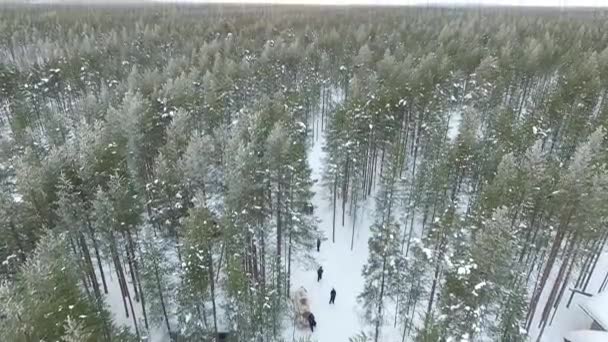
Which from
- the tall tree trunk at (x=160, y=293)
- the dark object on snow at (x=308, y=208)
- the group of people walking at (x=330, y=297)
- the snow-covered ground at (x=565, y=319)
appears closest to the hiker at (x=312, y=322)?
the group of people walking at (x=330, y=297)

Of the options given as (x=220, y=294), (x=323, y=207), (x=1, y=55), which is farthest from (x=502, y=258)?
(x=1, y=55)

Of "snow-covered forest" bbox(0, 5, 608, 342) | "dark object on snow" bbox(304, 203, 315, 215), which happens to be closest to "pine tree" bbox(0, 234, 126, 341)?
"snow-covered forest" bbox(0, 5, 608, 342)

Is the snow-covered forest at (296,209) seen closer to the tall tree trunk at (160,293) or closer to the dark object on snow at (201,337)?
the tall tree trunk at (160,293)

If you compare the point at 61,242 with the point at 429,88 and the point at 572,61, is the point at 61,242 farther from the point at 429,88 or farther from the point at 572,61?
the point at 572,61

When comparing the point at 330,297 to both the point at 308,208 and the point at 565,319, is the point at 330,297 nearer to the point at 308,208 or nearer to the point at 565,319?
the point at 308,208

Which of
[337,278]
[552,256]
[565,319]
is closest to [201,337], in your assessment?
[337,278]
